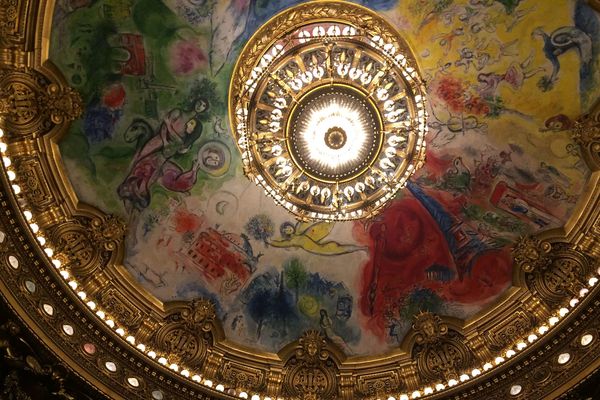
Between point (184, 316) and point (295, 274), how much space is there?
2581 millimetres

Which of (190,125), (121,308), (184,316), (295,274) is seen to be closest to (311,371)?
(295,274)

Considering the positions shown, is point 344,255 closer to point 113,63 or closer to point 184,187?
point 184,187

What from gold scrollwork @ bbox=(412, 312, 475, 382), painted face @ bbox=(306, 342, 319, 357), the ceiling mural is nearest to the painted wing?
the ceiling mural

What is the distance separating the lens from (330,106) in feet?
45.7

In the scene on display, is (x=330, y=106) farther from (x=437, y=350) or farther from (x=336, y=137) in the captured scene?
(x=437, y=350)

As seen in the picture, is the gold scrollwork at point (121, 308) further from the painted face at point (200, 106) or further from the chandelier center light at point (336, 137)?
the chandelier center light at point (336, 137)

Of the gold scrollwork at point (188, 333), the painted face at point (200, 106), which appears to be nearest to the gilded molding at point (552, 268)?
the gold scrollwork at point (188, 333)

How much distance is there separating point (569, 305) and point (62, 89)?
978 centimetres

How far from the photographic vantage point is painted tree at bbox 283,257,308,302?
15320 mm

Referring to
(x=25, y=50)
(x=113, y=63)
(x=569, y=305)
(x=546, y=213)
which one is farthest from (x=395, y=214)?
(x=25, y=50)

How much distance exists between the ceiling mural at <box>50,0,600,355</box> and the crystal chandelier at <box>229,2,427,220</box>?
461mm

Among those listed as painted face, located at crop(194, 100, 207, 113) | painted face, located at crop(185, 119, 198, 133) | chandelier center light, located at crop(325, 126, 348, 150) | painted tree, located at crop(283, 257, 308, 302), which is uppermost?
painted face, located at crop(194, 100, 207, 113)

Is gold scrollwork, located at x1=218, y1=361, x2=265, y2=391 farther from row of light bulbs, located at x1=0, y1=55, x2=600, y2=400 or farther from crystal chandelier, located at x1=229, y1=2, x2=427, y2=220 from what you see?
crystal chandelier, located at x1=229, y1=2, x2=427, y2=220

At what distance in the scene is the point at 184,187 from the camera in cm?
1473
